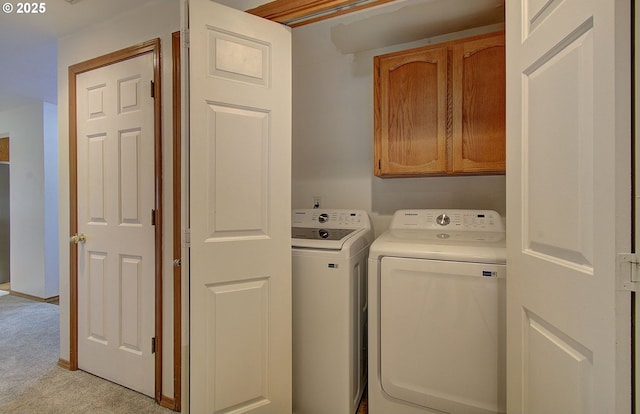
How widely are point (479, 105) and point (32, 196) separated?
190 inches

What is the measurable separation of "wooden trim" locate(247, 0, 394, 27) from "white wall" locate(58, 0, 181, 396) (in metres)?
0.57

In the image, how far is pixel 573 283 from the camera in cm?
82

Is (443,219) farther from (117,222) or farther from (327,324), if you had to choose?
(117,222)

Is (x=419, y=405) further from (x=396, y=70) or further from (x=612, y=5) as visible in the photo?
(x=396, y=70)

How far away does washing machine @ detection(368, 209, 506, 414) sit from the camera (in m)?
1.37

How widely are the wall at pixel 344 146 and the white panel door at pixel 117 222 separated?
1120 mm

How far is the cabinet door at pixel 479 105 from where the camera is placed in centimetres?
170

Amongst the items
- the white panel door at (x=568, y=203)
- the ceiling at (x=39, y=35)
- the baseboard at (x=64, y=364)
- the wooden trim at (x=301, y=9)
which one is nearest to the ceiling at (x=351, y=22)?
the ceiling at (x=39, y=35)

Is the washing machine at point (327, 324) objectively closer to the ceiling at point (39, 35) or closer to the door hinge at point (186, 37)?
the door hinge at point (186, 37)

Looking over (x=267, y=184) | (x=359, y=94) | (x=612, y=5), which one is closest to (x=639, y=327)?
(x=612, y=5)

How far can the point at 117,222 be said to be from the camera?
195 centimetres

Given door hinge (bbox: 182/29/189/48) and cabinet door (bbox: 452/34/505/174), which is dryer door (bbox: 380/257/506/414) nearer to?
cabinet door (bbox: 452/34/505/174)

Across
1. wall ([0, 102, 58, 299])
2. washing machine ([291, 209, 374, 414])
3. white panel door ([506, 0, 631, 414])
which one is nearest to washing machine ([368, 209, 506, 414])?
washing machine ([291, 209, 374, 414])

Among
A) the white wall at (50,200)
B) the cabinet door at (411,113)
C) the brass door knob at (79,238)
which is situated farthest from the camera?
the white wall at (50,200)
